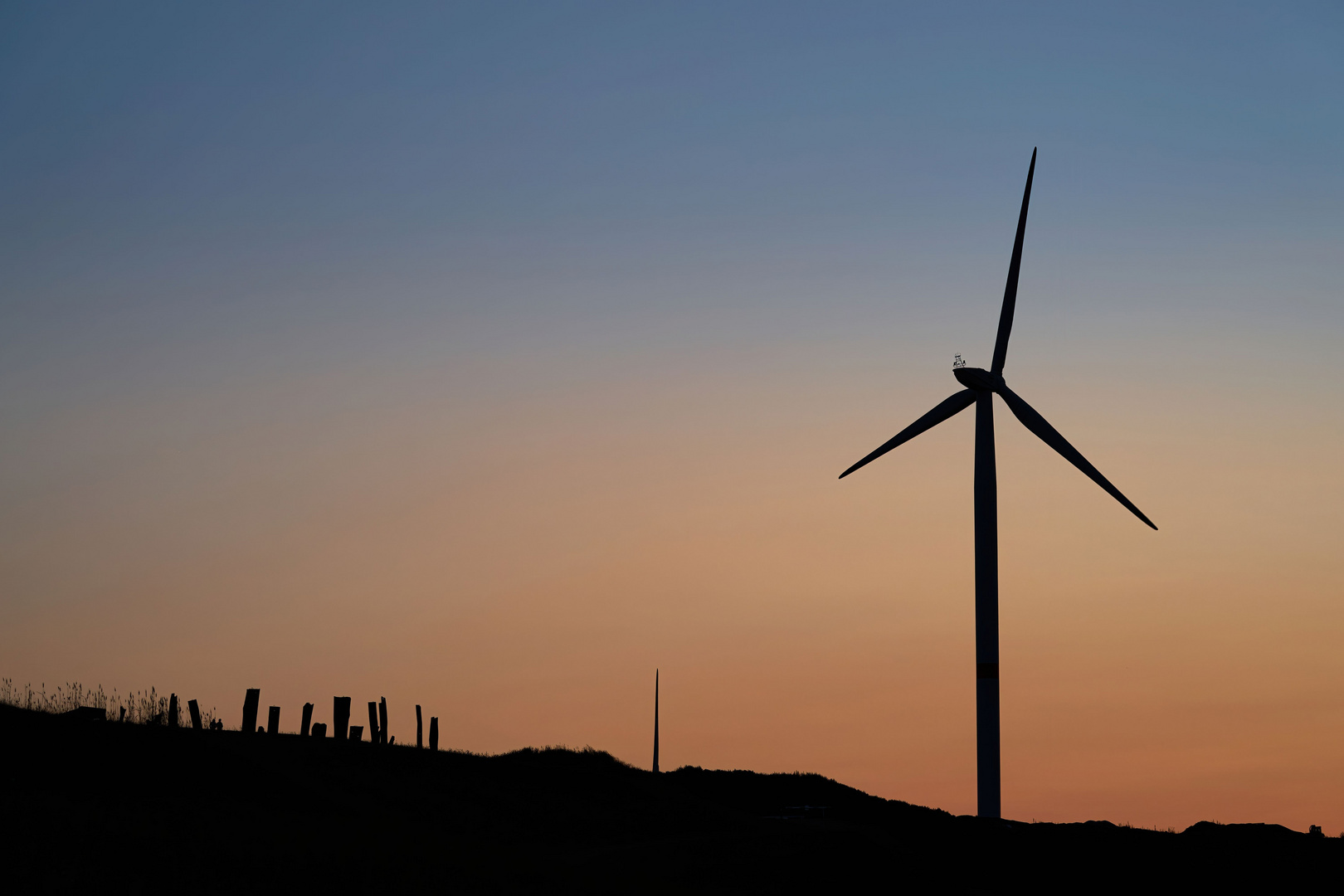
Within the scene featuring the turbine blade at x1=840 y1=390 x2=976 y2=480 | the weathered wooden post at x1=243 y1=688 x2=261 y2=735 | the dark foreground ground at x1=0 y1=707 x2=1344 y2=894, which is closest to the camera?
the dark foreground ground at x1=0 y1=707 x2=1344 y2=894

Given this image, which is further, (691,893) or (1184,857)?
(1184,857)

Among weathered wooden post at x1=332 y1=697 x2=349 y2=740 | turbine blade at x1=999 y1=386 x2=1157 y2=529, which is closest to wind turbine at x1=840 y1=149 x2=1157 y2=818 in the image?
turbine blade at x1=999 y1=386 x2=1157 y2=529

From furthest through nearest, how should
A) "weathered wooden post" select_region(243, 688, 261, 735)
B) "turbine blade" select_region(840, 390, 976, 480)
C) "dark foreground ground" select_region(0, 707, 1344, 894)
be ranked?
"turbine blade" select_region(840, 390, 976, 480) < "weathered wooden post" select_region(243, 688, 261, 735) < "dark foreground ground" select_region(0, 707, 1344, 894)

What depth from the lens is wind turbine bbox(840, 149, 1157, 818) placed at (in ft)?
177

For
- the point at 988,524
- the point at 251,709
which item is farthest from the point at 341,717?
the point at 988,524

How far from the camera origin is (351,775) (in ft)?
157

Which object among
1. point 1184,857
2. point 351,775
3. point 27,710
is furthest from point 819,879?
point 27,710

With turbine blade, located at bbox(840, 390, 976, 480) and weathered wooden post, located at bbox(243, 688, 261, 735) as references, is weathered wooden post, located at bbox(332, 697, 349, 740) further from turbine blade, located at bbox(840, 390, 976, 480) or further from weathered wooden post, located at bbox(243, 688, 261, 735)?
turbine blade, located at bbox(840, 390, 976, 480)

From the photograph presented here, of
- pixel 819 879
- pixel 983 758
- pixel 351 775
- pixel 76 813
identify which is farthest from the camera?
pixel 983 758

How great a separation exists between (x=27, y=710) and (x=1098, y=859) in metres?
35.2

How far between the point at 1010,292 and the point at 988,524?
10.7m

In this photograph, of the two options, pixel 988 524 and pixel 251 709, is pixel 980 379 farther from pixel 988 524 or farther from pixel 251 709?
pixel 251 709

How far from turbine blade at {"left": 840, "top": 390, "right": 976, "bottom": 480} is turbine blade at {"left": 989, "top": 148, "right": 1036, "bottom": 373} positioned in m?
1.69

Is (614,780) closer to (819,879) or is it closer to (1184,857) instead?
(819,879)
